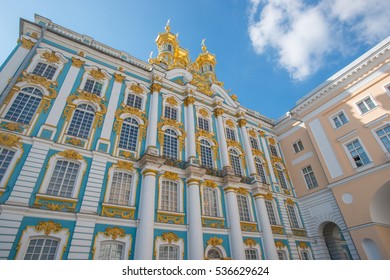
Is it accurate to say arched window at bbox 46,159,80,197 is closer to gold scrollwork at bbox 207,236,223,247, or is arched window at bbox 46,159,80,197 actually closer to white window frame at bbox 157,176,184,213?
white window frame at bbox 157,176,184,213

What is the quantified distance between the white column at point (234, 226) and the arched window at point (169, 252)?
408 centimetres

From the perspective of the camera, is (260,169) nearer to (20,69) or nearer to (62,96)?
(62,96)

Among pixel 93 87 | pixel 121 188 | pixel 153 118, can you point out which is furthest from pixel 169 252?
pixel 93 87

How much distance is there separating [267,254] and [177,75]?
17.8m

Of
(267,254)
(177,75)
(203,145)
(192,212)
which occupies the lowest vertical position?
(267,254)

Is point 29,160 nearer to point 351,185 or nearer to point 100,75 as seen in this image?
point 100,75

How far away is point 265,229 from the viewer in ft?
56.4

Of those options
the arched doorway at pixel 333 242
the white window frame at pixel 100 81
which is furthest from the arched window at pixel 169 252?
the arched doorway at pixel 333 242

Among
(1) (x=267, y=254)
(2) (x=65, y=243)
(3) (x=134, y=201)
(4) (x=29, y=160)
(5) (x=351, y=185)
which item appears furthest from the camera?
(5) (x=351, y=185)

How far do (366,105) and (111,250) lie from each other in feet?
73.5

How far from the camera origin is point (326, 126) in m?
21.6

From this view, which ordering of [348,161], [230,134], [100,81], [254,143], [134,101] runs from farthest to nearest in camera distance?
1. [254,143]
2. [230,134]
3. [348,161]
4. [134,101]
5. [100,81]

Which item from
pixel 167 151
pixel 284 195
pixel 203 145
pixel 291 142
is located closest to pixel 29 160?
pixel 167 151

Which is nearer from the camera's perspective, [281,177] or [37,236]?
[37,236]
